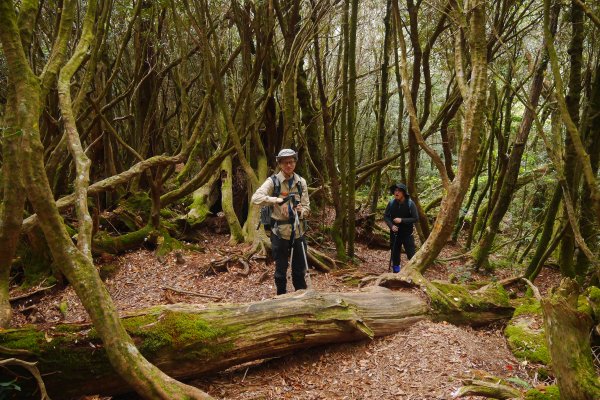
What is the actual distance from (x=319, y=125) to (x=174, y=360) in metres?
12.6

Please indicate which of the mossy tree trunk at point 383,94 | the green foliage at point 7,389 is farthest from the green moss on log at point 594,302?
the mossy tree trunk at point 383,94

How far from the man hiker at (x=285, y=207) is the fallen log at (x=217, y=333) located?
1270 mm

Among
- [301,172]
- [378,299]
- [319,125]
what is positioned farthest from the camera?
[319,125]

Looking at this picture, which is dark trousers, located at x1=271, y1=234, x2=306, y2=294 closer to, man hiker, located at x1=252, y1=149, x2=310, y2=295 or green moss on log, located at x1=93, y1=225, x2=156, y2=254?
man hiker, located at x1=252, y1=149, x2=310, y2=295

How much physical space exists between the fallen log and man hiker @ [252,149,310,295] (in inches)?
50.0

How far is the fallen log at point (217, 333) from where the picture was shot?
3.58 metres

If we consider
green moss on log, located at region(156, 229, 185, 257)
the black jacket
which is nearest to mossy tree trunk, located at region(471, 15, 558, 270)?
the black jacket

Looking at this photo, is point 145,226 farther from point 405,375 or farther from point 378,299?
point 405,375

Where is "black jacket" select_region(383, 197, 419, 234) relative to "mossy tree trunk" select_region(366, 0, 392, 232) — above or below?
below

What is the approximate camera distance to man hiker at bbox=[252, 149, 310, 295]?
592 cm

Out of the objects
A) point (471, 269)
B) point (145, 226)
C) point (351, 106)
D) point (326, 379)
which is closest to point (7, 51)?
point (326, 379)

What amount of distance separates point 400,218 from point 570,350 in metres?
5.77

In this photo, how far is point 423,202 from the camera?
16891 millimetres

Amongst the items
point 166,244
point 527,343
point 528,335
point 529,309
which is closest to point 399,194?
point 529,309
